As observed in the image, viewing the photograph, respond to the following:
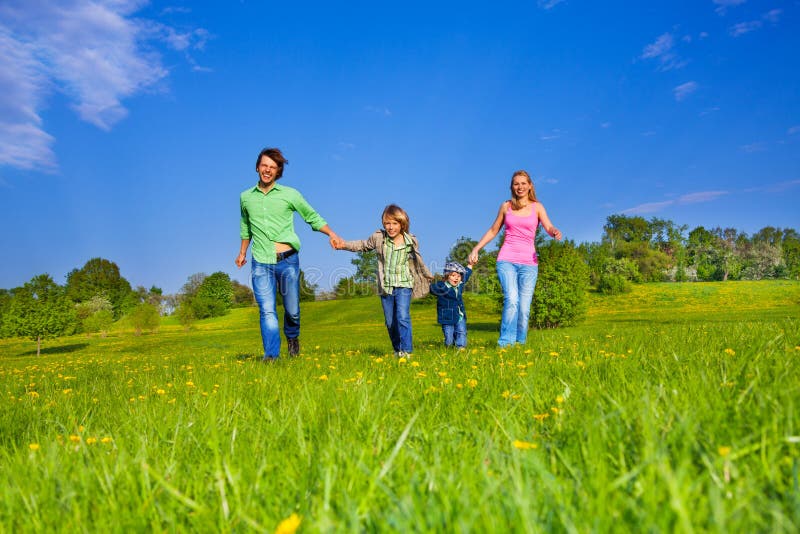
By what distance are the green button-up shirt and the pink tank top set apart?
11.8 feet

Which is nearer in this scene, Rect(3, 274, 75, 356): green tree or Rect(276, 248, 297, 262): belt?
Rect(276, 248, 297, 262): belt

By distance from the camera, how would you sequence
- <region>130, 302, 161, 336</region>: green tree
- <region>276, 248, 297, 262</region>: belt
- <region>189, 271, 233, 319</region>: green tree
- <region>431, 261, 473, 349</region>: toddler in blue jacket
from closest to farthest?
1. <region>276, 248, 297, 262</region>: belt
2. <region>431, 261, 473, 349</region>: toddler in blue jacket
3. <region>130, 302, 161, 336</region>: green tree
4. <region>189, 271, 233, 319</region>: green tree

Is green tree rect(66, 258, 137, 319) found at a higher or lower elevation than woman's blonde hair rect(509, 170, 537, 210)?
higher

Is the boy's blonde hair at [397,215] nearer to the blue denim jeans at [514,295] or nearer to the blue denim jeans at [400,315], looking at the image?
the blue denim jeans at [400,315]

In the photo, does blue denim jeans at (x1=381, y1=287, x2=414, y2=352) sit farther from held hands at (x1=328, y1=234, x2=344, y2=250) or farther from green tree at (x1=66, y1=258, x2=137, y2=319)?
green tree at (x1=66, y1=258, x2=137, y2=319)

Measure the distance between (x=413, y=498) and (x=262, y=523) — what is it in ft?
1.52

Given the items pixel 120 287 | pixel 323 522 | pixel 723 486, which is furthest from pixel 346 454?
pixel 120 287

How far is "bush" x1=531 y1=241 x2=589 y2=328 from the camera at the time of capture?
86.8 ft

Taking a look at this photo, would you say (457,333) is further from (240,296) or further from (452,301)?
(240,296)

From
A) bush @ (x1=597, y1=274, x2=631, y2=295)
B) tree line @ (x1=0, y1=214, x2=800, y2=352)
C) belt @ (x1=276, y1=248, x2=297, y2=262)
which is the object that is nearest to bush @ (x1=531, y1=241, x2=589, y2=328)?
tree line @ (x1=0, y1=214, x2=800, y2=352)

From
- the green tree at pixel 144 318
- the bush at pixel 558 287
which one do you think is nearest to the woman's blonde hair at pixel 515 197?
the bush at pixel 558 287

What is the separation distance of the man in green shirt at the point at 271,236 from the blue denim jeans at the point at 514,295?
299 centimetres

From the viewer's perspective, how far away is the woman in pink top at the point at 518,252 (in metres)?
8.35

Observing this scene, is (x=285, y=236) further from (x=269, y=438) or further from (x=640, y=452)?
(x=640, y=452)
